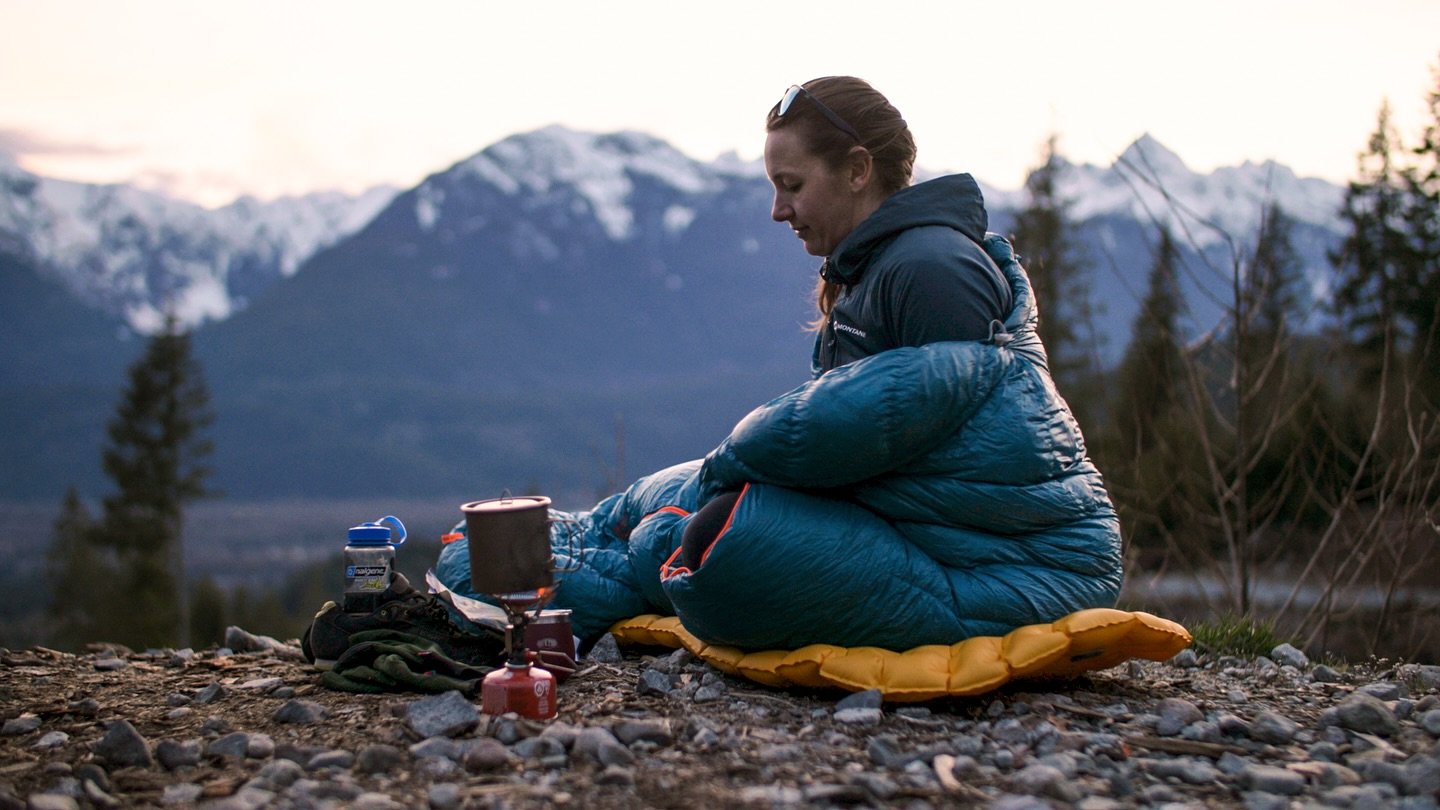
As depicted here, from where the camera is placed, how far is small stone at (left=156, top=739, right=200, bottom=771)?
2828 millimetres

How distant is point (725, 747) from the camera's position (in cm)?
286

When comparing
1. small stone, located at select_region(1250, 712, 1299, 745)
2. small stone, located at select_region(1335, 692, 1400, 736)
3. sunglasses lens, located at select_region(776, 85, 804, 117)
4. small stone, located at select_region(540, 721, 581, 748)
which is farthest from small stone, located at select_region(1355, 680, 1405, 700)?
sunglasses lens, located at select_region(776, 85, 804, 117)

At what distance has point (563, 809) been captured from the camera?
243cm

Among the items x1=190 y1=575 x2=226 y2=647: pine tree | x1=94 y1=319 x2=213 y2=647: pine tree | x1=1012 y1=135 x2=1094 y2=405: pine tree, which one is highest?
x1=1012 y1=135 x2=1094 y2=405: pine tree

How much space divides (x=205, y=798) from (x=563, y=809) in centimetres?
83

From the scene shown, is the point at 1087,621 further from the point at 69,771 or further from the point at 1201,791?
the point at 69,771

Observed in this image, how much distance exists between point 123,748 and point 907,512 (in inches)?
85.5

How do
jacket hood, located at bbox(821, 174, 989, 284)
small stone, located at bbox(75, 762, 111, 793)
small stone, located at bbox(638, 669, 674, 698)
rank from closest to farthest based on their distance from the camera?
small stone, located at bbox(75, 762, 111, 793) < small stone, located at bbox(638, 669, 674, 698) < jacket hood, located at bbox(821, 174, 989, 284)

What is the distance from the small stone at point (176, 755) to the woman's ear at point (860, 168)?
98.5 inches

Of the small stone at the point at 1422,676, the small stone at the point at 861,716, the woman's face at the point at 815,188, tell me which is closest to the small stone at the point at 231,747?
the small stone at the point at 861,716

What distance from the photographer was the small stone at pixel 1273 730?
9.87ft

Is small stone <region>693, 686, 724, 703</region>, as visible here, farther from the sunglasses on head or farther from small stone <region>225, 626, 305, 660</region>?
small stone <region>225, 626, 305, 660</region>

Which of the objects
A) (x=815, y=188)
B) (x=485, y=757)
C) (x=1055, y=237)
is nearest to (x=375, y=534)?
(x=485, y=757)

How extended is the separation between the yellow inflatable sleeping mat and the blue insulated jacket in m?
0.06
